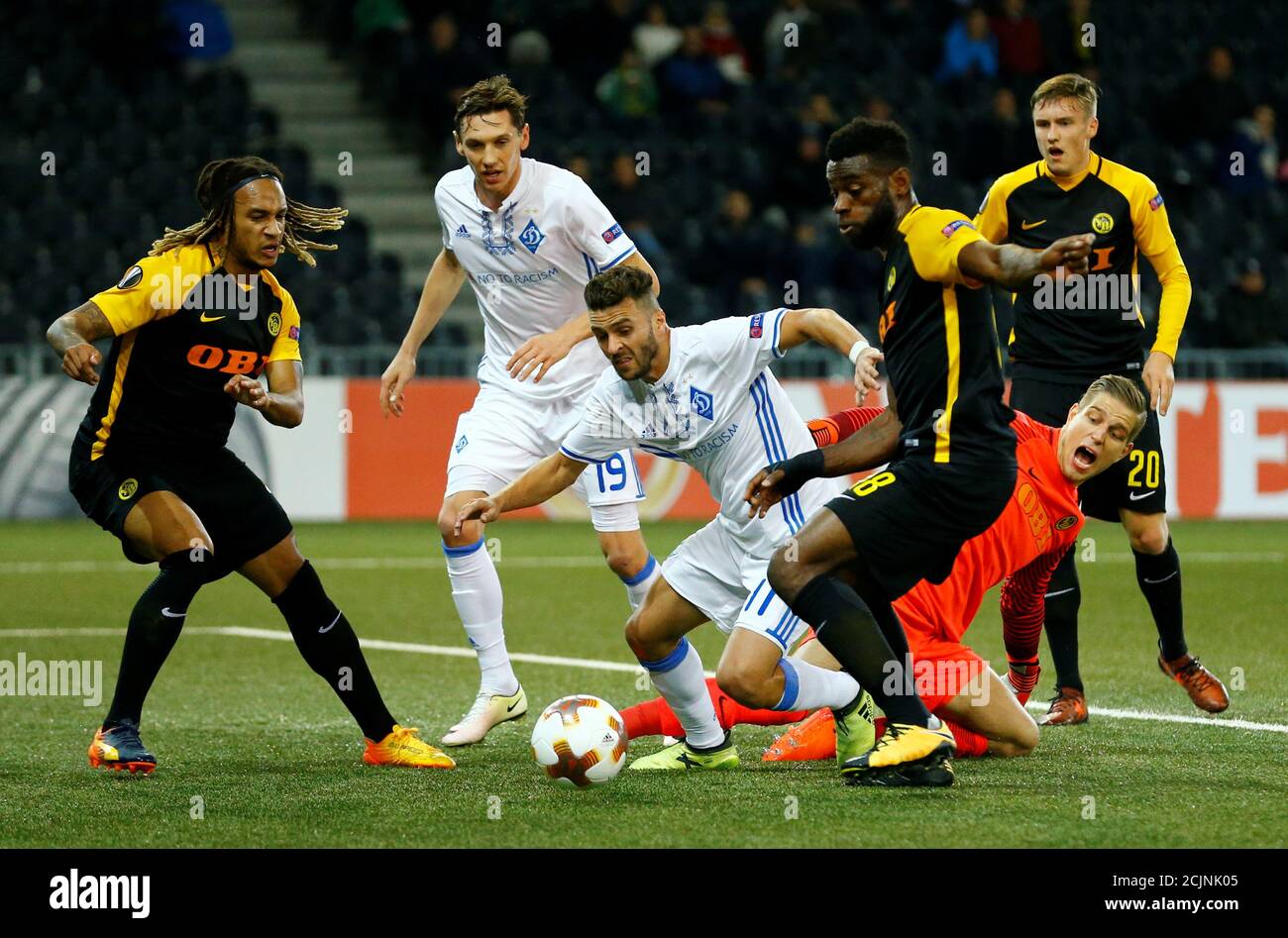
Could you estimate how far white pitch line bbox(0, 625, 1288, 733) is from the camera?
6945 mm

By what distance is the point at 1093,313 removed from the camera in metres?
7.40

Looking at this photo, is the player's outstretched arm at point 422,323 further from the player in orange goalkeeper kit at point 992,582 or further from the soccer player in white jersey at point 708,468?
the player in orange goalkeeper kit at point 992,582

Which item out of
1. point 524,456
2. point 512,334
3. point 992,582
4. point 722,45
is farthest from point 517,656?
point 722,45

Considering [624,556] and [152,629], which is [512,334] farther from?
[152,629]

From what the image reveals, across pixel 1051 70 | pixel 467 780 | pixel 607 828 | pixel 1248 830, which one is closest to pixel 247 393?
pixel 467 780

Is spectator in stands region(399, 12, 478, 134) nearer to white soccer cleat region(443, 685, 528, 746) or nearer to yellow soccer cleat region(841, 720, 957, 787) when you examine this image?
white soccer cleat region(443, 685, 528, 746)

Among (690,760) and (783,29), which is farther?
(783,29)

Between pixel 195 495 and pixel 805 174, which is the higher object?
pixel 805 174

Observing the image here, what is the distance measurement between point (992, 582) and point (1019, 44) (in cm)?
1466

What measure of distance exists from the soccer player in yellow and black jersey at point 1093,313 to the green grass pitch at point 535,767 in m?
0.47

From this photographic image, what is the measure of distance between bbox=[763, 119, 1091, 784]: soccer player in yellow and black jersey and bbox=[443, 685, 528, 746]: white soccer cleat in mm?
1666

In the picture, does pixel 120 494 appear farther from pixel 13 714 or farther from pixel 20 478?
pixel 20 478

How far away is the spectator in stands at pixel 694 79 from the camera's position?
19656mm

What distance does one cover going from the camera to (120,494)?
616 cm
